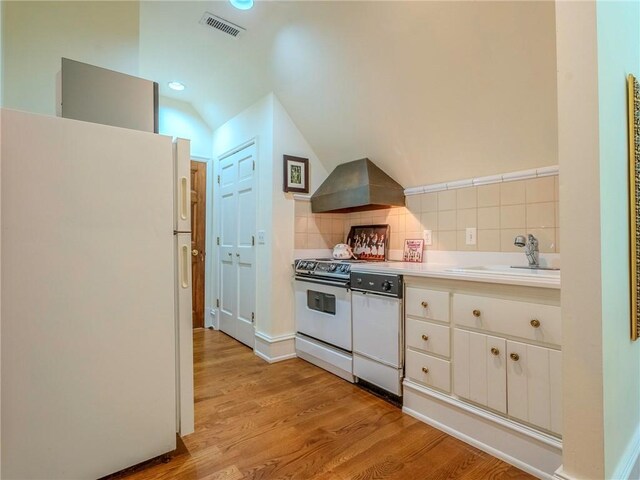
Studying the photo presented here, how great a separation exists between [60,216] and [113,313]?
0.44 m

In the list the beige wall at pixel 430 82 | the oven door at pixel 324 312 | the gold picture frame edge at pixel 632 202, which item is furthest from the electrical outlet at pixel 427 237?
the gold picture frame edge at pixel 632 202

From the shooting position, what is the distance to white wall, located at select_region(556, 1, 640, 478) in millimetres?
968

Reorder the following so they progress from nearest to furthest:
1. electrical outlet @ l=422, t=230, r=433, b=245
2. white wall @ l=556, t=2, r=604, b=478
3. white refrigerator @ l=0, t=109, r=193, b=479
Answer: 1. white wall @ l=556, t=2, r=604, b=478
2. white refrigerator @ l=0, t=109, r=193, b=479
3. electrical outlet @ l=422, t=230, r=433, b=245

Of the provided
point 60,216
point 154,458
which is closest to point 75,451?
point 154,458

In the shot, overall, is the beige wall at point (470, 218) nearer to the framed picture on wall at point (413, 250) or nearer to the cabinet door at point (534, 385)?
the framed picture on wall at point (413, 250)

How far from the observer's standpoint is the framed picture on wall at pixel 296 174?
287 cm

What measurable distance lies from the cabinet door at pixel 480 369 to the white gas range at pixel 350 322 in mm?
362

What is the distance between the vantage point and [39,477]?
1246 mm

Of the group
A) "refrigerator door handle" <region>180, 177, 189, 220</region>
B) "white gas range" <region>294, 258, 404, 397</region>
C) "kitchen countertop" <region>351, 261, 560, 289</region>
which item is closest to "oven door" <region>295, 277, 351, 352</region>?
"white gas range" <region>294, 258, 404, 397</region>

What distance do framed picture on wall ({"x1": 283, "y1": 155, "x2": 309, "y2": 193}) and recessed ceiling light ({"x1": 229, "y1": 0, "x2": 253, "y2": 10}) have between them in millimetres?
1088

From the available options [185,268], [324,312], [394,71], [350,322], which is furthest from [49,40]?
[350,322]

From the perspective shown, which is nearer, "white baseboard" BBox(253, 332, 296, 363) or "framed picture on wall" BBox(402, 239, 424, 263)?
"framed picture on wall" BBox(402, 239, 424, 263)

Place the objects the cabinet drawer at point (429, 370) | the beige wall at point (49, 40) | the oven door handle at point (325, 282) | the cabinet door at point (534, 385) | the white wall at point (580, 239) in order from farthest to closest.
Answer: the oven door handle at point (325, 282)
the beige wall at point (49, 40)
the cabinet drawer at point (429, 370)
the cabinet door at point (534, 385)
the white wall at point (580, 239)

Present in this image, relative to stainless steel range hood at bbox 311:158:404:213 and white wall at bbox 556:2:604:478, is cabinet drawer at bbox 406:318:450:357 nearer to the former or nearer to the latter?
white wall at bbox 556:2:604:478
